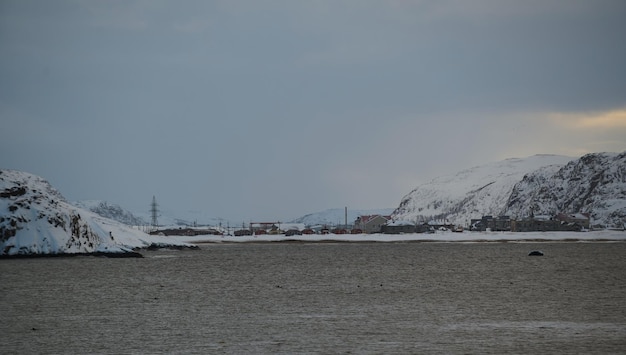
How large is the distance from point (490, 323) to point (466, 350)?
689 centimetres

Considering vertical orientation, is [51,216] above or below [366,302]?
above

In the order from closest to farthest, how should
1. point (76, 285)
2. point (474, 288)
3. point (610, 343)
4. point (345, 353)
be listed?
point (345, 353)
point (610, 343)
point (474, 288)
point (76, 285)

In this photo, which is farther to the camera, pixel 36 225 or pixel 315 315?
pixel 36 225

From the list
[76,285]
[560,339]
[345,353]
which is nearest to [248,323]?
[345,353]

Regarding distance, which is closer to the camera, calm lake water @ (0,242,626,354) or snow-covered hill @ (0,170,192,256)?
calm lake water @ (0,242,626,354)

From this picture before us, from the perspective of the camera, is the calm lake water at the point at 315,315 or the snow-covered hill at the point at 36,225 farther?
the snow-covered hill at the point at 36,225

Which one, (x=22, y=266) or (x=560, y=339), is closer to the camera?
(x=560, y=339)

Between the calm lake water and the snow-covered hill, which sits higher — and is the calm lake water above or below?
below

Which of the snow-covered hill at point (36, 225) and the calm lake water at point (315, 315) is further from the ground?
the snow-covered hill at point (36, 225)

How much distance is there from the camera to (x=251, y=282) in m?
54.3

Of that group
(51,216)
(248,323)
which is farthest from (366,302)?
(51,216)

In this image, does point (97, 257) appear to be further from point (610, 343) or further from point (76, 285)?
point (610, 343)

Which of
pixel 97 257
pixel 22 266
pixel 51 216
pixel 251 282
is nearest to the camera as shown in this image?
pixel 251 282

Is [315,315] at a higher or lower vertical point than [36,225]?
lower
